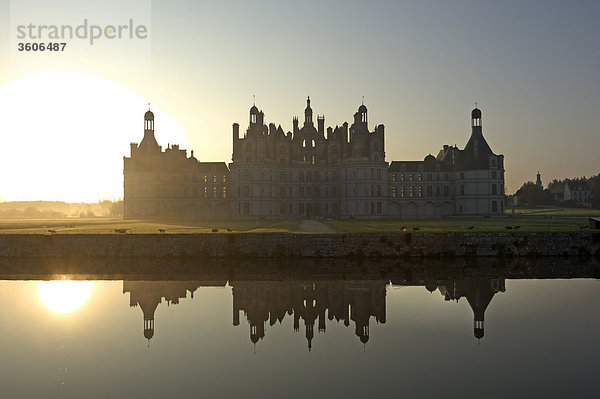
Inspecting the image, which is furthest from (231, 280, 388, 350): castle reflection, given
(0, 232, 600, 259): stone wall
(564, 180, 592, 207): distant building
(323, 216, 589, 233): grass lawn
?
(564, 180, 592, 207): distant building

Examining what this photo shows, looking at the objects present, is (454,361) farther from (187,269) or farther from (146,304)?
(187,269)

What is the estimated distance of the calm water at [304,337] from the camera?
41.0 ft

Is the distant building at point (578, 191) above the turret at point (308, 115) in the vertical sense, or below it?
below

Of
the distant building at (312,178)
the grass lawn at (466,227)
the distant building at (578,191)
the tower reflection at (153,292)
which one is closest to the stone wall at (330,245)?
the grass lawn at (466,227)

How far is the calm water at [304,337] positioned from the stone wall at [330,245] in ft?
24.4

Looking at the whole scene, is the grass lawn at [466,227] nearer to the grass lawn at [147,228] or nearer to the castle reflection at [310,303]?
the grass lawn at [147,228]

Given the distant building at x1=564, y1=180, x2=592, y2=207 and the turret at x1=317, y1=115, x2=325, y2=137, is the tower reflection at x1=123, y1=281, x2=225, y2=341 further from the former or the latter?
the distant building at x1=564, y1=180, x2=592, y2=207

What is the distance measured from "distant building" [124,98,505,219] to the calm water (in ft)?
155

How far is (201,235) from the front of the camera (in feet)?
117

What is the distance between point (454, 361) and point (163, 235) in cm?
2530

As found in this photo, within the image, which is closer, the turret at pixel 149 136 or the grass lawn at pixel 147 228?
the grass lawn at pixel 147 228

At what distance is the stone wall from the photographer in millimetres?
34531

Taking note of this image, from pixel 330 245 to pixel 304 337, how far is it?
1785 centimetres

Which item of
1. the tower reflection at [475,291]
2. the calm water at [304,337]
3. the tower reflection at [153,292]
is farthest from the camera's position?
the tower reflection at [153,292]
